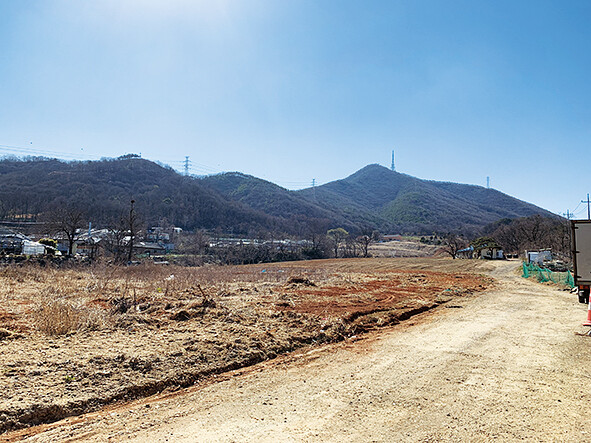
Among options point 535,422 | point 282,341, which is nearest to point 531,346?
point 535,422

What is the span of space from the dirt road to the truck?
2.21m

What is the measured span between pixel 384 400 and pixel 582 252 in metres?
8.17

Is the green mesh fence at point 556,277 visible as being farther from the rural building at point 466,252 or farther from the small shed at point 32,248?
the small shed at point 32,248

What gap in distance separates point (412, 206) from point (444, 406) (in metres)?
182

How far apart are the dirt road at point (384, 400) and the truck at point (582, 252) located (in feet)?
7.25

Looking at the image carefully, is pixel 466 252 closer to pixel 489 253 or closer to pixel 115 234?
pixel 489 253

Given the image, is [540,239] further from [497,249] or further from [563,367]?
[563,367]

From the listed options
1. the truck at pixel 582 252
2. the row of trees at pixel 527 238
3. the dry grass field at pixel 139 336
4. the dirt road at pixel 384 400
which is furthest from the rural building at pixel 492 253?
the dirt road at pixel 384 400

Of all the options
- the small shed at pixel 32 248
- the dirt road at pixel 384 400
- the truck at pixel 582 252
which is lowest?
the dirt road at pixel 384 400

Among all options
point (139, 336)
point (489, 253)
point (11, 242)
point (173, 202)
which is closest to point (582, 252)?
point (139, 336)

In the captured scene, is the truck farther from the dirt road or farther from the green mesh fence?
the green mesh fence

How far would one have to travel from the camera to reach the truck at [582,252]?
1031 cm

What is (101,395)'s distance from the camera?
5293mm

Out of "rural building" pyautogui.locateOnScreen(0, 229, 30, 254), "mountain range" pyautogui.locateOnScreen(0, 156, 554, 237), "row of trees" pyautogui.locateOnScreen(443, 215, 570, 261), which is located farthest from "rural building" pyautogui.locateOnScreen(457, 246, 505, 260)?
"rural building" pyautogui.locateOnScreen(0, 229, 30, 254)
